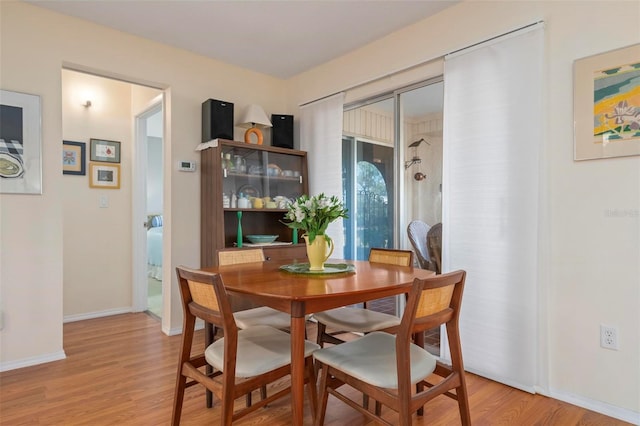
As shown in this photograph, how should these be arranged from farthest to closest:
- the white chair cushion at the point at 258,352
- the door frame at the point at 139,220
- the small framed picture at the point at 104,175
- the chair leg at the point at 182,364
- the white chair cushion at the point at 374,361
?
the door frame at the point at 139,220, the small framed picture at the point at 104,175, the chair leg at the point at 182,364, the white chair cushion at the point at 258,352, the white chair cushion at the point at 374,361

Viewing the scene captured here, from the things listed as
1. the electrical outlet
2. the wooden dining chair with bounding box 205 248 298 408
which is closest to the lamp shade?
the wooden dining chair with bounding box 205 248 298 408

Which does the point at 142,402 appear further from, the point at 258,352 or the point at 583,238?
the point at 583,238

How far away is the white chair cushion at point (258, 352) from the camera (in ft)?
4.84

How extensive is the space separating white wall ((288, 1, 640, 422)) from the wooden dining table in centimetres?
88

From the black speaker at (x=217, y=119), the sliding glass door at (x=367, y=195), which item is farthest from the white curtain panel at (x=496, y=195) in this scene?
the black speaker at (x=217, y=119)

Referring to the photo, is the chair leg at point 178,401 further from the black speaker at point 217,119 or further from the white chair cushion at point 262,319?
the black speaker at point 217,119

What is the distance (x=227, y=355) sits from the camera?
1387mm

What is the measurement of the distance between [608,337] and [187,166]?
3334mm

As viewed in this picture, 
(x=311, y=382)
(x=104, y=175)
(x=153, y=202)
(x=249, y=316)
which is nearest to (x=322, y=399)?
(x=311, y=382)

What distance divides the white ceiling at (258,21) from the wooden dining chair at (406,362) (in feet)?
7.08

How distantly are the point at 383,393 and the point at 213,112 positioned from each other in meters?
2.83

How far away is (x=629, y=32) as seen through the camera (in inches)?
73.1

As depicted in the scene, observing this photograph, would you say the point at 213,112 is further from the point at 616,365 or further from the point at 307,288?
the point at 616,365

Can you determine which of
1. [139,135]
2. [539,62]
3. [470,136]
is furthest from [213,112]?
[539,62]
